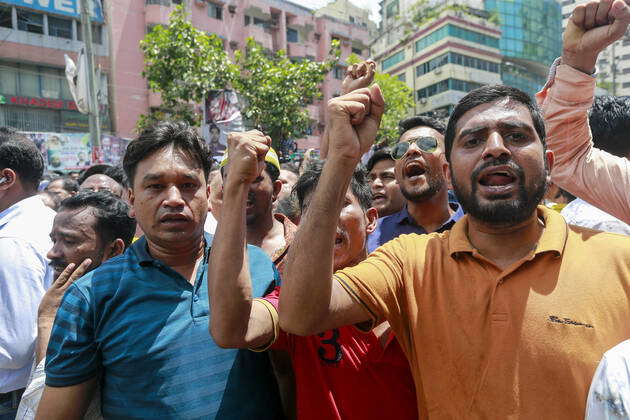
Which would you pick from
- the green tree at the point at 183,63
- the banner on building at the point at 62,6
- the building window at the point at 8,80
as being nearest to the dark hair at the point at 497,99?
the green tree at the point at 183,63

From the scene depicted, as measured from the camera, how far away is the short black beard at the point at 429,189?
9.64 ft

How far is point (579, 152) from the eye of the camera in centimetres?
168

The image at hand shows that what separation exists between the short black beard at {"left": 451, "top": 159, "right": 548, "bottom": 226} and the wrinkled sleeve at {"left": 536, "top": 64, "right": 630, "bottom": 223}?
0.72 ft

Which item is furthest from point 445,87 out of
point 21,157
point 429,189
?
point 21,157

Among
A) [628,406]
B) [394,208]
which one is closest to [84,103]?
[394,208]

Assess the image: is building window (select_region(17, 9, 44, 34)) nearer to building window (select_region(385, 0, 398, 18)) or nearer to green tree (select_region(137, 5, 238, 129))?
green tree (select_region(137, 5, 238, 129))

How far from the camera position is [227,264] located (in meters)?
1.52

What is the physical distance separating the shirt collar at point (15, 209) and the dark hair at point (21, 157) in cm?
28

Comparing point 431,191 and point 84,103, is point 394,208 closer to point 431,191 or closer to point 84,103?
point 431,191

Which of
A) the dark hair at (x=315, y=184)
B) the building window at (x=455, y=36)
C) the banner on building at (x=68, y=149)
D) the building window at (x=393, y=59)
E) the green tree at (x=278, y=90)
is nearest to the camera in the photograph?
Result: the dark hair at (x=315, y=184)

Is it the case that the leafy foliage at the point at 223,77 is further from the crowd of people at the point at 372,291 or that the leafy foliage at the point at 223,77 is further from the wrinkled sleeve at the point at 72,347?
the wrinkled sleeve at the point at 72,347

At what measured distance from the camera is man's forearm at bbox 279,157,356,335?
1341mm

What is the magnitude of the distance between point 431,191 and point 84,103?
10253mm

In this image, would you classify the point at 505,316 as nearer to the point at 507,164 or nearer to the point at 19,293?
the point at 507,164
